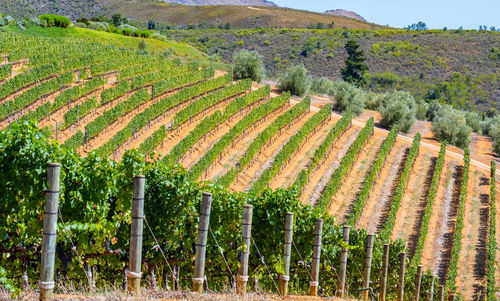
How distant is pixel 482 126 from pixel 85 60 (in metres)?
36.6

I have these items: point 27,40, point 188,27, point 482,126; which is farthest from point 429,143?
point 188,27

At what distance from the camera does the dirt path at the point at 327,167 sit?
101 ft

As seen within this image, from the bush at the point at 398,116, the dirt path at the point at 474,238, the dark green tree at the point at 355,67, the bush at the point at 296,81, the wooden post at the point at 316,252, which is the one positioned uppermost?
the dark green tree at the point at 355,67

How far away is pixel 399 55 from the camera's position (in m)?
88.5

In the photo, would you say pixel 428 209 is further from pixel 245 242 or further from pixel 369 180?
pixel 245 242

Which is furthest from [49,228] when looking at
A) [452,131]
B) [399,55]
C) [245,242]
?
[399,55]

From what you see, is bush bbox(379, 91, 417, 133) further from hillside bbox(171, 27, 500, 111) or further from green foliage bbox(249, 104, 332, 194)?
hillside bbox(171, 27, 500, 111)

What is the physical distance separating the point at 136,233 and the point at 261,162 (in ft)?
82.7

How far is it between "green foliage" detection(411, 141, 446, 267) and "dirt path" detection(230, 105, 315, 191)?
8980 mm

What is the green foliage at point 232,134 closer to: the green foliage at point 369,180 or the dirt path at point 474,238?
the green foliage at point 369,180

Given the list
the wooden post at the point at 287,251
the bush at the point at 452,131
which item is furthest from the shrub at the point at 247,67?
the wooden post at the point at 287,251

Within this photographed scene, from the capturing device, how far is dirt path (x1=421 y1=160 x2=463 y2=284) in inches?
1040

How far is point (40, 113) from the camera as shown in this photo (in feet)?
102

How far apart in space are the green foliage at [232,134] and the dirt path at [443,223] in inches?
461
